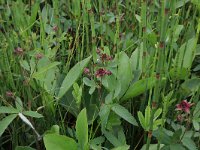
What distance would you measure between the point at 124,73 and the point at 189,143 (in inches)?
12.0

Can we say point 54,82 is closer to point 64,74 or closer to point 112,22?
point 64,74

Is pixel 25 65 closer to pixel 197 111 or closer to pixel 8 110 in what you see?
pixel 8 110

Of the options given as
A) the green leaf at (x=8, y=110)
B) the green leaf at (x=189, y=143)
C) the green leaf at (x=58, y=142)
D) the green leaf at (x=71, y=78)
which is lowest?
the green leaf at (x=189, y=143)

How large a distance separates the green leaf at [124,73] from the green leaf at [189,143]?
9.5 inches

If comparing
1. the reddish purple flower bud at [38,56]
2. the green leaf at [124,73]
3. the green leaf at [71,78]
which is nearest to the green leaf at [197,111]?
the green leaf at [124,73]

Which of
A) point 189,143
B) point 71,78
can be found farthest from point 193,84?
point 71,78

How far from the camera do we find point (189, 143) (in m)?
0.97

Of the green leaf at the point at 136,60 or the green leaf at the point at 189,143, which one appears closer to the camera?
the green leaf at the point at 189,143

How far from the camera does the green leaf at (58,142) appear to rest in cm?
93

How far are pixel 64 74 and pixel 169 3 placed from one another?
1.63ft

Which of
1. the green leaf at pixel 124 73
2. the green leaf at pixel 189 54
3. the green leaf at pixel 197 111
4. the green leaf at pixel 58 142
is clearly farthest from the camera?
the green leaf at pixel 189 54

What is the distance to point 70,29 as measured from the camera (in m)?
1.52

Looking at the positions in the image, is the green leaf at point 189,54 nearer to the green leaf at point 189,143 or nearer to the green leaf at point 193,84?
the green leaf at point 193,84

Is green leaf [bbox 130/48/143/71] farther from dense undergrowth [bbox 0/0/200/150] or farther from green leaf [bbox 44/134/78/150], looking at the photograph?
green leaf [bbox 44/134/78/150]
